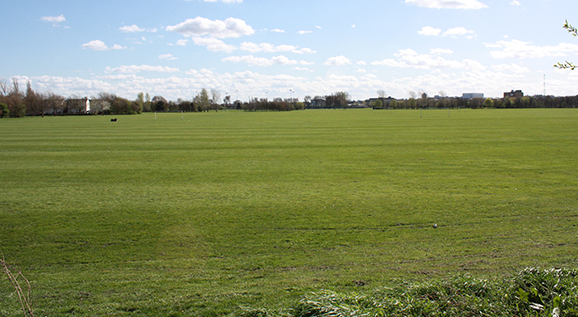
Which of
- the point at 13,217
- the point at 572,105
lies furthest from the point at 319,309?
the point at 572,105

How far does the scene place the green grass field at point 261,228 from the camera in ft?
18.5

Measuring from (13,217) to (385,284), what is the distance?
927 centimetres

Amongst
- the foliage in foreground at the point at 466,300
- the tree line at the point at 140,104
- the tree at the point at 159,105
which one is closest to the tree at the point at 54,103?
the tree line at the point at 140,104

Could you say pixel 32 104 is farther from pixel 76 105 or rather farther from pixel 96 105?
pixel 96 105

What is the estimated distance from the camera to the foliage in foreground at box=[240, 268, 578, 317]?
365 centimetres

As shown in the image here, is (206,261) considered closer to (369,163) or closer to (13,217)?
(13,217)

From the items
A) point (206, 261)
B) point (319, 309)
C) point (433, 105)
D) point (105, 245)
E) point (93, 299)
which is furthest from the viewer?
point (433, 105)

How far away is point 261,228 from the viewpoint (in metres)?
8.56

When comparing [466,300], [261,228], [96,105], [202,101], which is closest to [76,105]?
[96,105]

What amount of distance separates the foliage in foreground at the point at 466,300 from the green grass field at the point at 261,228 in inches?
38.8

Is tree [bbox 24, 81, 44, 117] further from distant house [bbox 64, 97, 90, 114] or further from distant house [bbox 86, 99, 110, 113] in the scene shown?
distant house [bbox 86, 99, 110, 113]

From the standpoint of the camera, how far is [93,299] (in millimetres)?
5285

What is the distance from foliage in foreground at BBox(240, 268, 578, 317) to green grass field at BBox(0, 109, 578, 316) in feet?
3.23

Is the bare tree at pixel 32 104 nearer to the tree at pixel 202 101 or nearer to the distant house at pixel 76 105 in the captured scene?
the distant house at pixel 76 105
